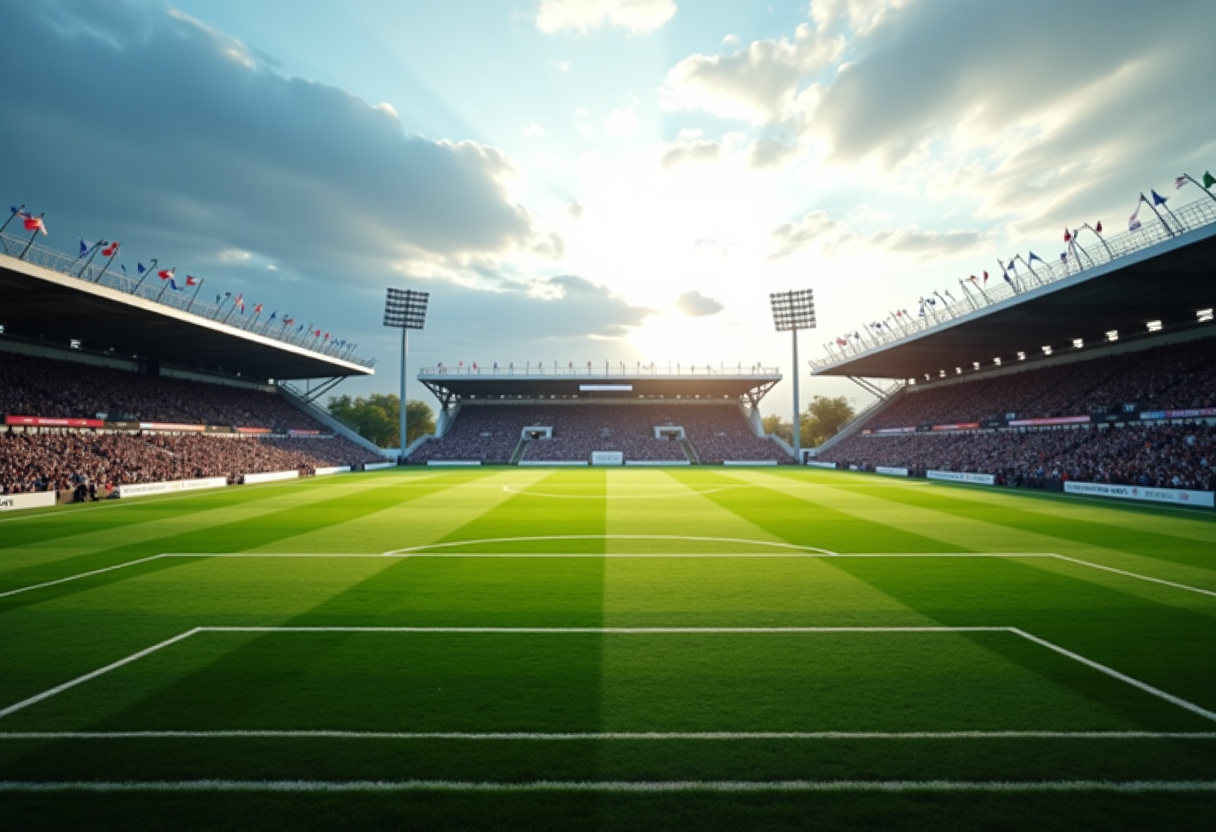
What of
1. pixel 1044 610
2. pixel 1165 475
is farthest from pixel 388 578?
pixel 1165 475

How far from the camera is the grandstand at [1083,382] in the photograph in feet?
90.7

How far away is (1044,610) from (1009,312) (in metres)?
31.9

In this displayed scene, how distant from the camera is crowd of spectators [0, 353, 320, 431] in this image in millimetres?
34719

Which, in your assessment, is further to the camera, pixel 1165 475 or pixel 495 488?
pixel 495 488

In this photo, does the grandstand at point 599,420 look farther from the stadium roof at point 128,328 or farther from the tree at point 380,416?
the tree at point 380,416

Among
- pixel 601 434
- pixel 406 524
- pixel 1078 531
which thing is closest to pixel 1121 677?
pixel 1078 531

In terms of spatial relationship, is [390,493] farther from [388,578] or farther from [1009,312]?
[1009,312]

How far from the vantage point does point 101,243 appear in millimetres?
29812

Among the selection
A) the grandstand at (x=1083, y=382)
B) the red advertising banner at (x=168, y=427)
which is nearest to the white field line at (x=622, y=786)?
the grandstand at (x=1083, y=382)

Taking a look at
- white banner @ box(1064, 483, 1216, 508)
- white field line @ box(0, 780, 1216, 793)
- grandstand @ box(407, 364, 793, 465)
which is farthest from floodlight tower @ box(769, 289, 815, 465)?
white field line @ box(0, 780, 1216, 793)

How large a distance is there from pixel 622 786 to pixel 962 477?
1675 inches

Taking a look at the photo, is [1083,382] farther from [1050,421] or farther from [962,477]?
[962,477]

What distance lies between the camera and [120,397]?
4131 centimetres

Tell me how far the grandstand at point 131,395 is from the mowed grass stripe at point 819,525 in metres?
32.1
